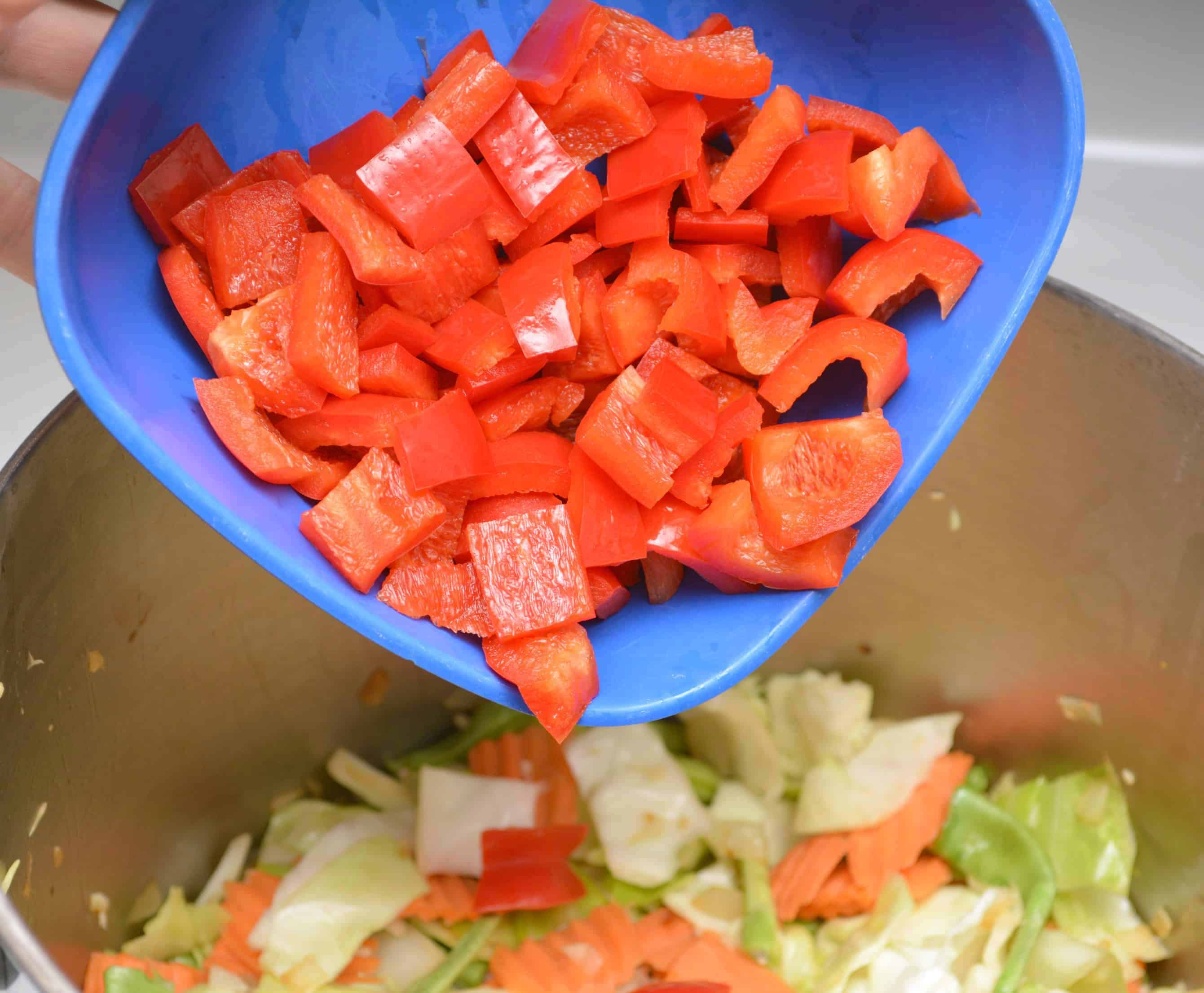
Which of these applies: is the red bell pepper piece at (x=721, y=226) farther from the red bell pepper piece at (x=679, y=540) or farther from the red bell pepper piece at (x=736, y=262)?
the red bell pepper piece at (x=679, y=540)

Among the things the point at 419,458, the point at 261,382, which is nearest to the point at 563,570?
the point at 419,458

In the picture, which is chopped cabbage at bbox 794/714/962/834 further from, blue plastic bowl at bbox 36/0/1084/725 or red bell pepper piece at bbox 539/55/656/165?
red bell pepper piece at bbox 539/55/656/165

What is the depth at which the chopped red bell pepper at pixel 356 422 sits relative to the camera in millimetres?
936

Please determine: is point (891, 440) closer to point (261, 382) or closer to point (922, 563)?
point (261, 382)

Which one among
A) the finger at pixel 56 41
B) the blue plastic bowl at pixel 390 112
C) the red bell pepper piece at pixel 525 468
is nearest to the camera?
the blue plastic bowl at pixel 390 112

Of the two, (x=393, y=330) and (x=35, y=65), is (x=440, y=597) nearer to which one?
(x=393, y=330)

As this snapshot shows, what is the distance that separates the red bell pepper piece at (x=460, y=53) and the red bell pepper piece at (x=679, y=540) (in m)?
0.45

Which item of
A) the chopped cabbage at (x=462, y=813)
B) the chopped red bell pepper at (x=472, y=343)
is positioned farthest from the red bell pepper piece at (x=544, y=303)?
the chopped cabbage at (x=462, y=813)

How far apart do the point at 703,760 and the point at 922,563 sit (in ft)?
1.52

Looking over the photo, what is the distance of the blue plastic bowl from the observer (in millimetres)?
874

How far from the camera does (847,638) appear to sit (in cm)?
170

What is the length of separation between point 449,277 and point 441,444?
0.17m

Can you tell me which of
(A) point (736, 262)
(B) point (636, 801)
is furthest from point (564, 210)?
(B) point (636, 801)

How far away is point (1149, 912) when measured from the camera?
4.92 ft
